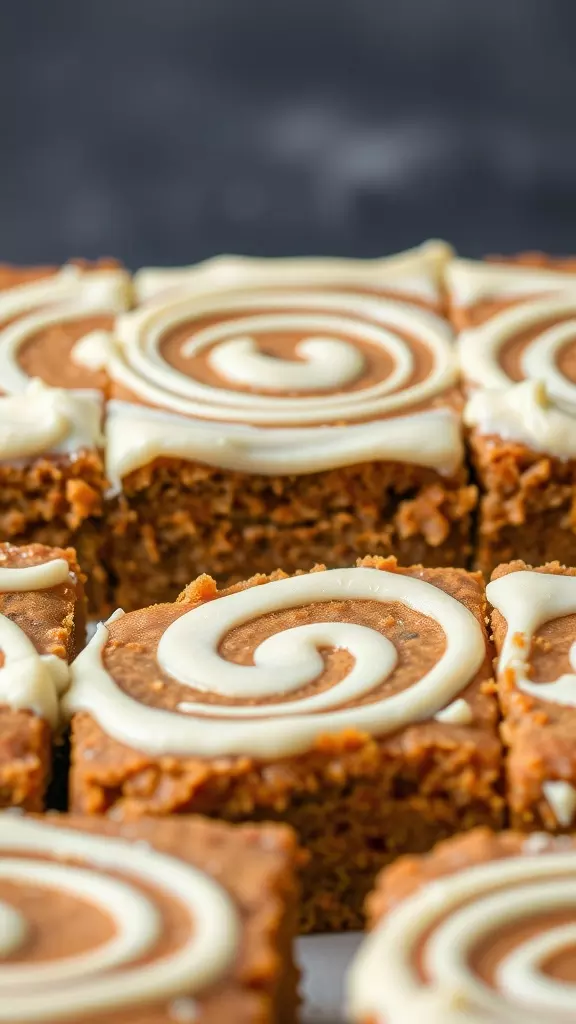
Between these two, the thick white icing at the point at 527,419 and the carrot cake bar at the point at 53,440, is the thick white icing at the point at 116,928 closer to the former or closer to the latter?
the carrot cake bar at the point at 53,440

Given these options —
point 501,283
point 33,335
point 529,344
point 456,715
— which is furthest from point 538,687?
point 33,335

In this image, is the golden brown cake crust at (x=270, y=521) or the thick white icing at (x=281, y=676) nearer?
the thick white icing at (x=281, y=676)

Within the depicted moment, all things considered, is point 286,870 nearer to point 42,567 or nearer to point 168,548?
point 42,567

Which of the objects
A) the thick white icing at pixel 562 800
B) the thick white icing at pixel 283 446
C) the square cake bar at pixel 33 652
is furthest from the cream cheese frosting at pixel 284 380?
the thick white icing at pixel 562 800

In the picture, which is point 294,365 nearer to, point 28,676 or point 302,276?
point 302,276

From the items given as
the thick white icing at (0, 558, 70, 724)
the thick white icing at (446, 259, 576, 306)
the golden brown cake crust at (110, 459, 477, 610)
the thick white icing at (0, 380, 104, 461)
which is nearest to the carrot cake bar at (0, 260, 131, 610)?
the thick white icing at (0, 380, 104, 461)
